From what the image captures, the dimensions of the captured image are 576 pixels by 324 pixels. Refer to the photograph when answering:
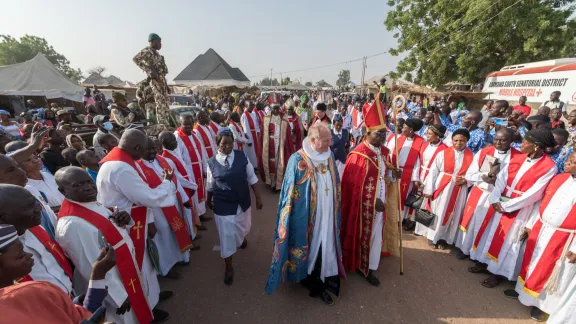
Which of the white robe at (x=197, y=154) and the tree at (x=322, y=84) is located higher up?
the tree at (x=322, y=84)

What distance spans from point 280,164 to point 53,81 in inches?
716

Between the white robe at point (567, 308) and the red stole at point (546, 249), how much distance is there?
0.71ft

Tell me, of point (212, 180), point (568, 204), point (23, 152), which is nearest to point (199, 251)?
point (212, 180)

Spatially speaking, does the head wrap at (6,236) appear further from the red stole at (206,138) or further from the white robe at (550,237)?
the red stole at (206,138)

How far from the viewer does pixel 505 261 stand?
11.9ft

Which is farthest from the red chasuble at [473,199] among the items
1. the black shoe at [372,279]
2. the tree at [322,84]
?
the tree at [322,84]

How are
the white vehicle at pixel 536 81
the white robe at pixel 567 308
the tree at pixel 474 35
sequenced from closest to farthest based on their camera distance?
the white robe at pixel 567 308 → the white vehicle at pixel 536 81 → the tree at pixel 474 35

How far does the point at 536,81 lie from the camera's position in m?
12.3

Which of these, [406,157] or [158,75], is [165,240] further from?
[406,157]

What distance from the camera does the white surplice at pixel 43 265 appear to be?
5.83 ft

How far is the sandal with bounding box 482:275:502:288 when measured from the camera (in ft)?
12.1

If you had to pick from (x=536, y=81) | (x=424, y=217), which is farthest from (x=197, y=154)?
(x=536, y=81)

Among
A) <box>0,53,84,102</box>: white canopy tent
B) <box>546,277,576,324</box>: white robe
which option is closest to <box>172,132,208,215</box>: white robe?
<box>546,277,576,324</box>: white robe

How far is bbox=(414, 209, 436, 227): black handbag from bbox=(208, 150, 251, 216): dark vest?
2911 mm
